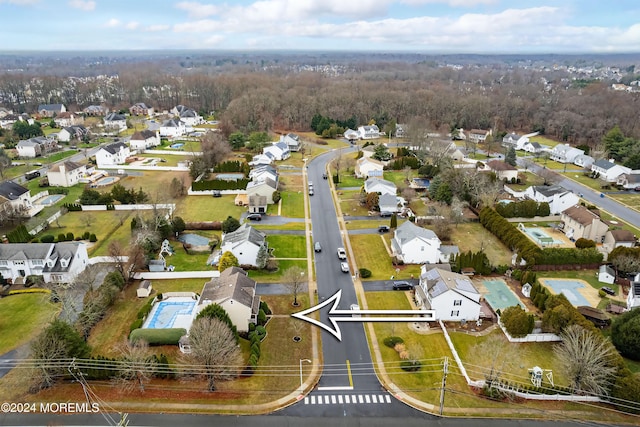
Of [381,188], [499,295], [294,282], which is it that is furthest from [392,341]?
[381,188]

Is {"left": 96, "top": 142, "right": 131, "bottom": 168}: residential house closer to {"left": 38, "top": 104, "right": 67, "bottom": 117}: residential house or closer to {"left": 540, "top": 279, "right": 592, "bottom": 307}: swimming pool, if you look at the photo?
{"left": 38, "top": 104, "right": 67, "bottom": 117}: residential house

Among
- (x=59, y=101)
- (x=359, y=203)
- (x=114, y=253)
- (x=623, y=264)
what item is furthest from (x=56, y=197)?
(x=59, y=101)

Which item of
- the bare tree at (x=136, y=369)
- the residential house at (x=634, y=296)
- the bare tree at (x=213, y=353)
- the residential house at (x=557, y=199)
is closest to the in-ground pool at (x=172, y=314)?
the bare tree at (x=136, y=369)

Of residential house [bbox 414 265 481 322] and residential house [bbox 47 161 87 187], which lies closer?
residential house [bbox 414 265 481 322]

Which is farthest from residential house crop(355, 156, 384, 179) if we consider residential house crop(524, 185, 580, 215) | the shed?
the shed

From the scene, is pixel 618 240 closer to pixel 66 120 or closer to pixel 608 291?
pixel 608 291

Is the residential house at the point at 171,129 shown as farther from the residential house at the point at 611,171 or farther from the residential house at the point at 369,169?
the residential house at the point at 611,171

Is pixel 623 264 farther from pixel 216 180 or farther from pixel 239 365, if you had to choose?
pixel 216 180
